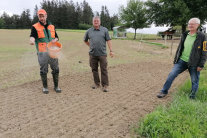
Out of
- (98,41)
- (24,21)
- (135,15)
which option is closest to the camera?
(98,41)

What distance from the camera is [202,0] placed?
86.8 ft

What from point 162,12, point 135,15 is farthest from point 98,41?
point 135,15

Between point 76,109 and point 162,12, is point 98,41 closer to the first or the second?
point 76,109

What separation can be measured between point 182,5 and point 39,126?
2803cm

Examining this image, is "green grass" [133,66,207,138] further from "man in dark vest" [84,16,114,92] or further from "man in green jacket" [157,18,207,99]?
"man in dark vest" [84,16,114,92]

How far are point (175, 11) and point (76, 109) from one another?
28.5 m

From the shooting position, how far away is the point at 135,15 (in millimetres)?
33875

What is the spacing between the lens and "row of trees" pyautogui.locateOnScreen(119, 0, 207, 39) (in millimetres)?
26672

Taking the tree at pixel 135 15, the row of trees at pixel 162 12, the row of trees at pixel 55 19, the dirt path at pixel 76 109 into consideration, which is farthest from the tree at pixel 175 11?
the row of trees at pixel 55 19

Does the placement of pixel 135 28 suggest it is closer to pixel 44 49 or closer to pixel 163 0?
pixel 163 0

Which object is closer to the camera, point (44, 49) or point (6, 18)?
point (44, 49)

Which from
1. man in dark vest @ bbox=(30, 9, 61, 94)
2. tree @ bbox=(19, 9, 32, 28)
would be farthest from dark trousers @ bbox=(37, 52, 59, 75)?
tree @ bbox=(19, 9, 32, 28)

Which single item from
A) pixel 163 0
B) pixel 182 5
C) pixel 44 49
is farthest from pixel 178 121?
pixel 163 0

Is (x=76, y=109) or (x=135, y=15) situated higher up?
(x=135, y=15)
